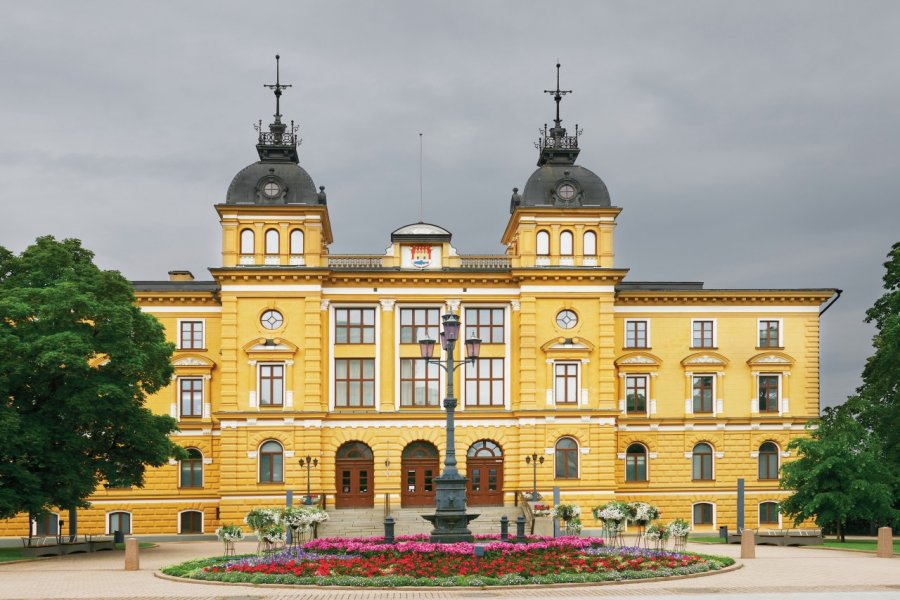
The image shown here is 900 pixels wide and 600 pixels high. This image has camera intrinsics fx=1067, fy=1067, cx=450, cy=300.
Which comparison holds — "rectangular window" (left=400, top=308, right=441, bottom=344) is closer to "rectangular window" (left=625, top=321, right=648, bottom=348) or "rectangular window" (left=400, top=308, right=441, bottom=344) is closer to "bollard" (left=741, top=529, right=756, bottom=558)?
"rectangular window" (left=625, top=321, right=648, bottom=348)

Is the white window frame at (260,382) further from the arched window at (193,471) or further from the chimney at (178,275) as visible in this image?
the chimney at (178,275)

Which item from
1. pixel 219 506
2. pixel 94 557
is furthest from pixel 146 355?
pixel 219 506

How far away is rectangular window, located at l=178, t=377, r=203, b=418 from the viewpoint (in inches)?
2272

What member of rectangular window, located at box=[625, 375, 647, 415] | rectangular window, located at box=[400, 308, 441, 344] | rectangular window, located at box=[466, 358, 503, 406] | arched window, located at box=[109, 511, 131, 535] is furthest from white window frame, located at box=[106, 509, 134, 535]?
rectangular window, located at box=[625, 375, 647, 415]

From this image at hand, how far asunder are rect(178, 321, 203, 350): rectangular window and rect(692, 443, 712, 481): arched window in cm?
2790

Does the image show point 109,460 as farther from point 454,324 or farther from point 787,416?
point 787,416

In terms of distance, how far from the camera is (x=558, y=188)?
56719 mm

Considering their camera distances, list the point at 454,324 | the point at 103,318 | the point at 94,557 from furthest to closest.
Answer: the point at 103,318 < the point at 94,557 < the point at 454,324

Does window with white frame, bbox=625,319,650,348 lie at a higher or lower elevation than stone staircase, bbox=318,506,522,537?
higher

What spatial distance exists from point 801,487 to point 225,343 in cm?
2884

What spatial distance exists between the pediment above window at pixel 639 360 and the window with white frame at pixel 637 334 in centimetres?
63

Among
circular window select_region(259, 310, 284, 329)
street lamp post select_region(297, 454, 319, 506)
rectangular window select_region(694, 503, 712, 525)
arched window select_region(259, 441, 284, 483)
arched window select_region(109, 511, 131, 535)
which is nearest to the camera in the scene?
street lamp post select_region(297, 454, 319, 506)

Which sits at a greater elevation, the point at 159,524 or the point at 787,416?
the point at 787,416

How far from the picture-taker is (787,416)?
58938 millimetres
